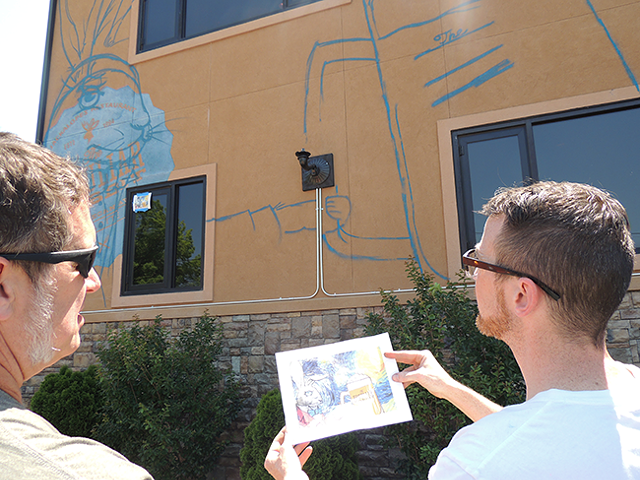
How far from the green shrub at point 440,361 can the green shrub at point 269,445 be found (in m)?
0.49

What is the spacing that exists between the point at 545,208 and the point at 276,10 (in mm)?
6423

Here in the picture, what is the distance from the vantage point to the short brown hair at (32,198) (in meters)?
1.06

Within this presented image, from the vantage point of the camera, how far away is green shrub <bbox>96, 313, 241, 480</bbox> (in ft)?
17.0

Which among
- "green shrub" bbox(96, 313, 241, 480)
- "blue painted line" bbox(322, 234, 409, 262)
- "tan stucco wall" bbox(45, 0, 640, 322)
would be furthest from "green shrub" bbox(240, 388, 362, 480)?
"blue painted line" bbox(322, 234, 409, 262)

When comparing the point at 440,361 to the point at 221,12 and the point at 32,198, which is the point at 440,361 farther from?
the point at 221,12

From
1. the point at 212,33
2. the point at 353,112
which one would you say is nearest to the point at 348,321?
the point at 353,112

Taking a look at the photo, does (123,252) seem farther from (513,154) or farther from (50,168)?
(50,168)

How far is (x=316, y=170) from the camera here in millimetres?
5969

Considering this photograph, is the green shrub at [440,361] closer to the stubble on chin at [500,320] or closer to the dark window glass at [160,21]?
the stubble on chin at [500,320]

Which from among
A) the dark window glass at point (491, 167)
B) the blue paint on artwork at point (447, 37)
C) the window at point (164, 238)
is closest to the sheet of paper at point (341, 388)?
the dark window glass at point (491, 167)

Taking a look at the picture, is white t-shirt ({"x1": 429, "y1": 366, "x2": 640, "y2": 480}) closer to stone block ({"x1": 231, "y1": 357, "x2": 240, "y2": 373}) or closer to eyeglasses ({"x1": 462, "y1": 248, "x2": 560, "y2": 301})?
eyeglasses ({"x1": 462, "y1": 248, "x2": 560, "y2": 301})

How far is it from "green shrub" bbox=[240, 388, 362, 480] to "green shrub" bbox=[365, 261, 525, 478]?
49cm

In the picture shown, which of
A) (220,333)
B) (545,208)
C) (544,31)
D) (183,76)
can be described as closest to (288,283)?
(220,333)

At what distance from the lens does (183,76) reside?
7.23 meters
